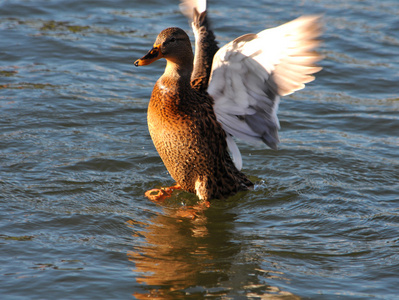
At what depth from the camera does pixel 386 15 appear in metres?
10.8

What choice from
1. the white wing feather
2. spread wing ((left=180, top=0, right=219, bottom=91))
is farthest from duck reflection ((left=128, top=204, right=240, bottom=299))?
the white wing feather

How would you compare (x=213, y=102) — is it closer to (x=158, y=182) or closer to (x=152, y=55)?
(x=152, y=55)

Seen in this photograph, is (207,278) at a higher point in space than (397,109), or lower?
lower

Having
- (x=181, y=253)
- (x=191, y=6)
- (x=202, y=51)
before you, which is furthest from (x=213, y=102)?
(x=181, y=253)

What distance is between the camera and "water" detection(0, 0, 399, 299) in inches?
172

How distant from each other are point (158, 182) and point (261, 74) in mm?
1775

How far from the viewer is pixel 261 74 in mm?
5000

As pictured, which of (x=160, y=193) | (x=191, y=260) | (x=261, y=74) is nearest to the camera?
(x=191, y=260)

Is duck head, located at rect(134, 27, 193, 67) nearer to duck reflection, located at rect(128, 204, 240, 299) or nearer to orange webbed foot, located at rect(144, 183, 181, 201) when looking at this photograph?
orange webbed foot, located at rect(144, 183, 181, 201)

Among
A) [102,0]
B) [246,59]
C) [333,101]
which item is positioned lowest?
[333,101]

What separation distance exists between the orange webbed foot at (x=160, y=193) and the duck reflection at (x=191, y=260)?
0.23 metres

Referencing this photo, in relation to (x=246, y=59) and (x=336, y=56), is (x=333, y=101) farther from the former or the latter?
(x=246, y=59)

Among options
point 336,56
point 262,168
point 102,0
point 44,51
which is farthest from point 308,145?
point 102,0

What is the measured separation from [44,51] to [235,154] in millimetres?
4515
